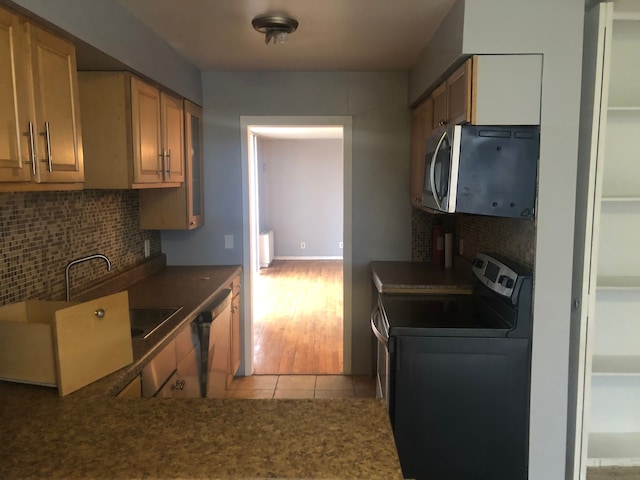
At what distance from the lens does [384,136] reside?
11.8 ft

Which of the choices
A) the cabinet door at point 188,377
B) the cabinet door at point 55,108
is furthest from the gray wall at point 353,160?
the cabinet door at point 55,108

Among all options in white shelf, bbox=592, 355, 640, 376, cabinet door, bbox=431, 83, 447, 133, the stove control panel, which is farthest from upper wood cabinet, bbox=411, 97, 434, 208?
white shelf, bbox=592, 355, 640, 376

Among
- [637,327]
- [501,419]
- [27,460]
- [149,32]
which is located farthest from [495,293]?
[149,32]

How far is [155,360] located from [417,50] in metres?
2.26

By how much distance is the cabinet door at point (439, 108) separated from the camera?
2506 millimetres

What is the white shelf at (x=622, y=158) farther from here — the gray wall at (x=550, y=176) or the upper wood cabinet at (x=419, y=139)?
the upper wood cabinet at (x=419, y=139)

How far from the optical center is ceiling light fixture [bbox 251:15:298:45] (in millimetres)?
2344

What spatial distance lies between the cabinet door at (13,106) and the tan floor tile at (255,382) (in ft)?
8.00

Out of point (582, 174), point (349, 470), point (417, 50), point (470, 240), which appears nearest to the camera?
point (349, 470)

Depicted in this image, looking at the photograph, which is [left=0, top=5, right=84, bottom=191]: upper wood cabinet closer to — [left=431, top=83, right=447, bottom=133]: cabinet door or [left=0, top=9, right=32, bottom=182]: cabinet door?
[left=0, top=9, right=32, bottom=182]: cabinet door

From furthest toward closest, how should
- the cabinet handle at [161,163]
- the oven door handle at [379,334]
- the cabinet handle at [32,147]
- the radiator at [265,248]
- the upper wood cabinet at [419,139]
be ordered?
the radiator at [265,248]
the upper wood cabinet at [419,139]
the cabinet handle at [161,163]
the oven door handle at [379,334]
the cabinet handle at [32,147]

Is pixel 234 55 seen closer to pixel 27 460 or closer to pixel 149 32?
pixel 149 32

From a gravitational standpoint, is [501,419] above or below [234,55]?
below

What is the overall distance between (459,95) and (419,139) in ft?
3.34
